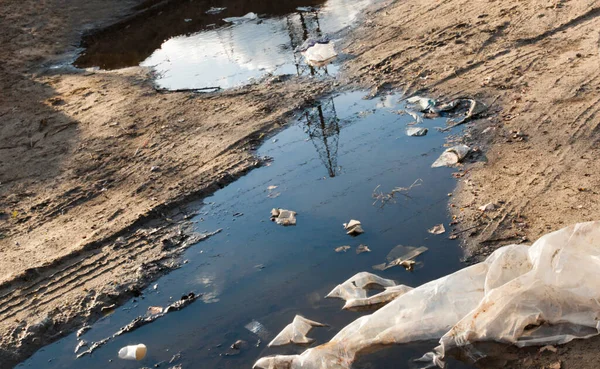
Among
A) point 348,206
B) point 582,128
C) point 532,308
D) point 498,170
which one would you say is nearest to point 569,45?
point 582,128

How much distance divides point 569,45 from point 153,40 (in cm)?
684

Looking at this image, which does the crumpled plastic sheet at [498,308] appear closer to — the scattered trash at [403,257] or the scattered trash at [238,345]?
the scattered trash at [238,345]

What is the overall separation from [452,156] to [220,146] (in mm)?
2215

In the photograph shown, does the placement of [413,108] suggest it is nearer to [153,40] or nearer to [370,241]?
[370,241]

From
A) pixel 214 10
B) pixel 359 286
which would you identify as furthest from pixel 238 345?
pixel 214 10

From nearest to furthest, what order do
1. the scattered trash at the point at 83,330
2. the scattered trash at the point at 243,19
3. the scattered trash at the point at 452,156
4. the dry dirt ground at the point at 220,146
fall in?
the scattered trash at the point at 83,330 → the dry dirt ground at the point at 220,146 → the scattered trash at the point at 452,156 → the scattered trash at the point at 243,19

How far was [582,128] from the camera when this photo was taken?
4.79m

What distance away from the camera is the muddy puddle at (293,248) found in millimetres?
3629

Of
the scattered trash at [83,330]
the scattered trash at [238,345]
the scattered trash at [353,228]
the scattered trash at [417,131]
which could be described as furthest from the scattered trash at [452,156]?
the scattered trash at [83,330]

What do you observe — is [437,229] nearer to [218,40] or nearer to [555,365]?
[555,365]

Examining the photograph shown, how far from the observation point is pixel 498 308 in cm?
309

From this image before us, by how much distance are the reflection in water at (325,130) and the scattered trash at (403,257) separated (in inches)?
48.2

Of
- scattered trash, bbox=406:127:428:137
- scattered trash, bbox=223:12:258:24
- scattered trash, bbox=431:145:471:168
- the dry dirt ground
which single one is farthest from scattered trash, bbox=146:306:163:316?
scattered trash, bbox=223:12:258:24

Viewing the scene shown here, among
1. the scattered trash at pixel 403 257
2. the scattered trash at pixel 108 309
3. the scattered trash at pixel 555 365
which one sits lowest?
the scattered trash at pixel 555 365
